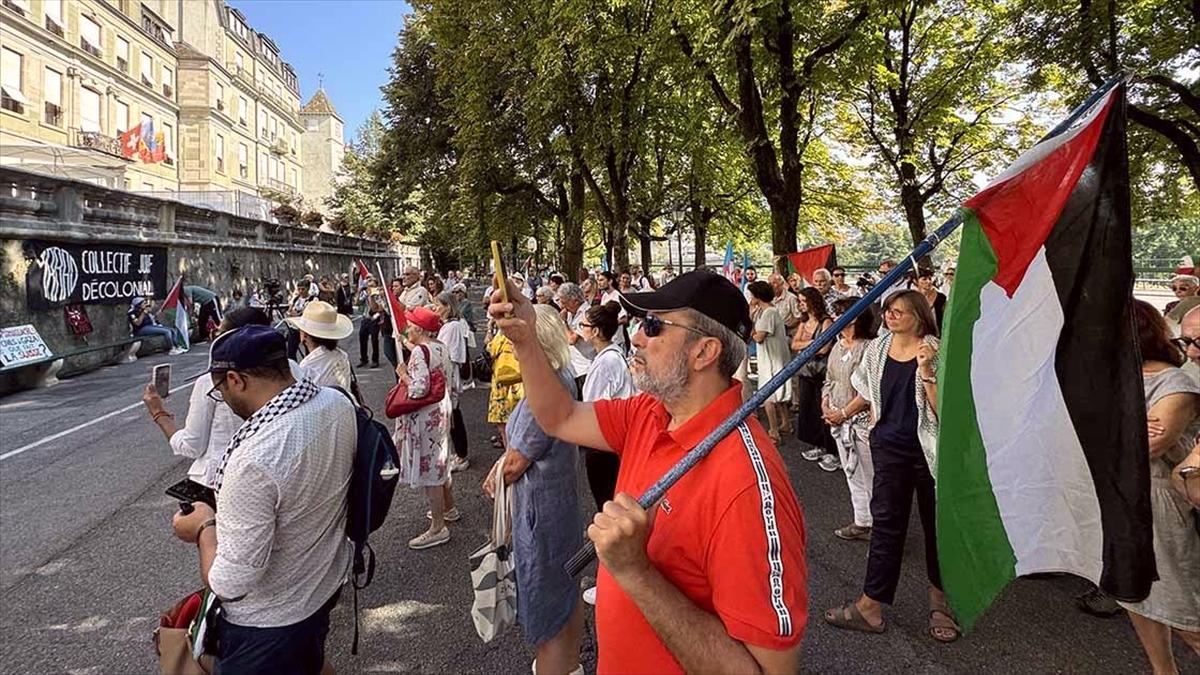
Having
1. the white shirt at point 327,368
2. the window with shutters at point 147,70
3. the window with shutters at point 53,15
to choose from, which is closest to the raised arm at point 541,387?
the white shirt at point 327,368

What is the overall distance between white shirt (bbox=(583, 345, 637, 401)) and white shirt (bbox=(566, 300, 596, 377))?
51.7 inches

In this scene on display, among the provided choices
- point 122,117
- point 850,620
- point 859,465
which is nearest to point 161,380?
point 850,620

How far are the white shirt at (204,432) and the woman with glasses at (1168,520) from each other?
4332 mm

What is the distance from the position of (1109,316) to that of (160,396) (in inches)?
163

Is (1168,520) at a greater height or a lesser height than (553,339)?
lesser

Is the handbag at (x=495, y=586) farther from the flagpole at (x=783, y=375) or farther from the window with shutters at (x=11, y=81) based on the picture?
the window with shutters at (x=11, y=81)

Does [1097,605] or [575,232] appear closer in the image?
[1097,605]

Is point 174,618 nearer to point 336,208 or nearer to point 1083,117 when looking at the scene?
point 1083,117

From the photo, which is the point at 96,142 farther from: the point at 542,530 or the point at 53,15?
the point at 542,530

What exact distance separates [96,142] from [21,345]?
3087 cm

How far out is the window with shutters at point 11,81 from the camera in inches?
1076

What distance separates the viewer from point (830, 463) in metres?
6.95

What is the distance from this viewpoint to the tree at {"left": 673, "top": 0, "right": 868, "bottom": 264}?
10.9 metres

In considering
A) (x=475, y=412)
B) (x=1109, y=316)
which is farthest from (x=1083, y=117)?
(x=475, y=412)
